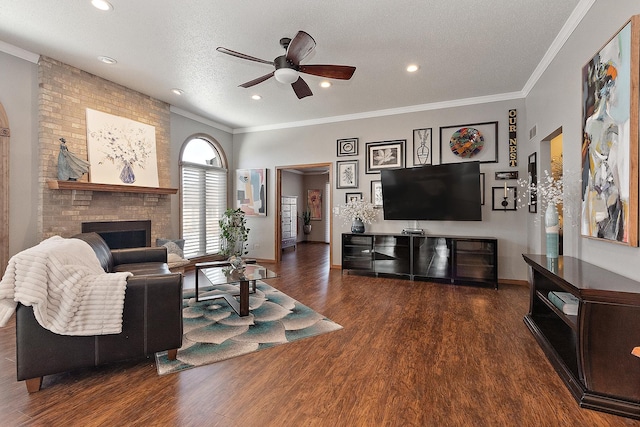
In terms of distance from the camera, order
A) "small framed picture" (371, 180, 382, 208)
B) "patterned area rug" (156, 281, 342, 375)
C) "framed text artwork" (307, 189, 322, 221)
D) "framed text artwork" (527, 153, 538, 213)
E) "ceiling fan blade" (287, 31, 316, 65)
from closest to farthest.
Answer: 1. "patterned area rug" (156, 281, 342, 375)
2. "ceiling fan blade" (287, 31, 316, 65)
3. "framed text artwork" (527, 153, 538, 213)
4. "small framed picture" (371, 180, 382, 208)
5. "framed text artwork" (307, 189, 322, 221)

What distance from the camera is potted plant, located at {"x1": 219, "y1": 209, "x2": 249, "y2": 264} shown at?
645 cm

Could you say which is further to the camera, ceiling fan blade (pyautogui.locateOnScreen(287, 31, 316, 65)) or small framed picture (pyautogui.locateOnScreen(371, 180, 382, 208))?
small framed picture (pyautogui.locateOnScreen(371, 180, 382, 208))

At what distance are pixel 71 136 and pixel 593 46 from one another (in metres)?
5.73

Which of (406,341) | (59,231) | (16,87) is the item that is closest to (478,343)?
(406,341)

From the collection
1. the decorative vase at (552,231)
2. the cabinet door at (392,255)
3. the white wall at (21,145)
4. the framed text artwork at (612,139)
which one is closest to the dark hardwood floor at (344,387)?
the decorative vase at (552,231)

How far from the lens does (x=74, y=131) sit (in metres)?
4.02

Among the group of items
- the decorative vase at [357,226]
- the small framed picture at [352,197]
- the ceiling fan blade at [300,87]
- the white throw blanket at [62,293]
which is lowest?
the white throw blanket at [62,293]

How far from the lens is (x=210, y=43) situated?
3.29m

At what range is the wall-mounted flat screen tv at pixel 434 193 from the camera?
4.56m

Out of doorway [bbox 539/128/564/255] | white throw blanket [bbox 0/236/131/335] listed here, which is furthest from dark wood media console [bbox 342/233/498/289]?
white throw blanket [bbox 0/236/131/335]

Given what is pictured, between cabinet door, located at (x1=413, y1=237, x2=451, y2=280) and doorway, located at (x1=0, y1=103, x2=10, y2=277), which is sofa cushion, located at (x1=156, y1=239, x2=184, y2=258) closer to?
doorway, located at (x1=0, y1=103, x2=10, y2=277)

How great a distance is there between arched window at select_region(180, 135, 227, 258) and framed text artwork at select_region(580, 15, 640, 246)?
5.77m

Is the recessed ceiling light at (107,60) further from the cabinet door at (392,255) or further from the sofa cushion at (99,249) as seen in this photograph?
the cabinet door at (392,255)

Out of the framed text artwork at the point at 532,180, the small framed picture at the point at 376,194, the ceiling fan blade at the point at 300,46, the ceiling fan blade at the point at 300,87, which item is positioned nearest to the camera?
the ceiling fan blade at the point at 300,46
